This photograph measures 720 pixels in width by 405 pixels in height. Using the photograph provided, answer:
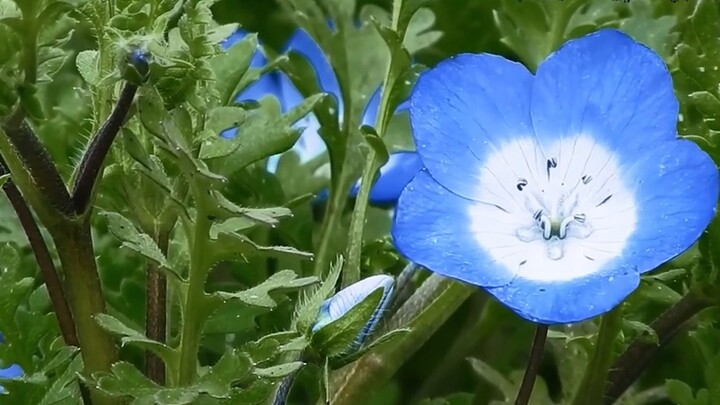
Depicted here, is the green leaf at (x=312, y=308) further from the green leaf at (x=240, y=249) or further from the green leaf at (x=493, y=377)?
the green leaf at (x=493, y=377)

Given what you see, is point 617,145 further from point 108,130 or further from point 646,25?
point 108,130

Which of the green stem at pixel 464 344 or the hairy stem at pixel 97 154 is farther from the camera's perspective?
the green stem at pixel 464 344

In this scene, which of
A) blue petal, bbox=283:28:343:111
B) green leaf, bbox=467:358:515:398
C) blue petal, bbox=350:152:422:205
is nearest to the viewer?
green leaf, bbox=467:358:515:398

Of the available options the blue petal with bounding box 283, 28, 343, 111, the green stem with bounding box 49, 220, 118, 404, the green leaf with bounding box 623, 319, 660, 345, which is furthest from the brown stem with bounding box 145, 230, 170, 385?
the blue petal with bounding box 283, 28, 343, 111

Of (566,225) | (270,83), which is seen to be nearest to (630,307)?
(566,225)

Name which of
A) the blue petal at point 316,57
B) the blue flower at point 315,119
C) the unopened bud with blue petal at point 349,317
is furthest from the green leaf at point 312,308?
the blue petal at point 316,57

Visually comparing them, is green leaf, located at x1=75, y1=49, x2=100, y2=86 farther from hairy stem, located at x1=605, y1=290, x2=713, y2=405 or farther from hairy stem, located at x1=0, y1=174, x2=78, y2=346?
hairy stem, located at x1=605, y1=290, x2=713, y2=405
